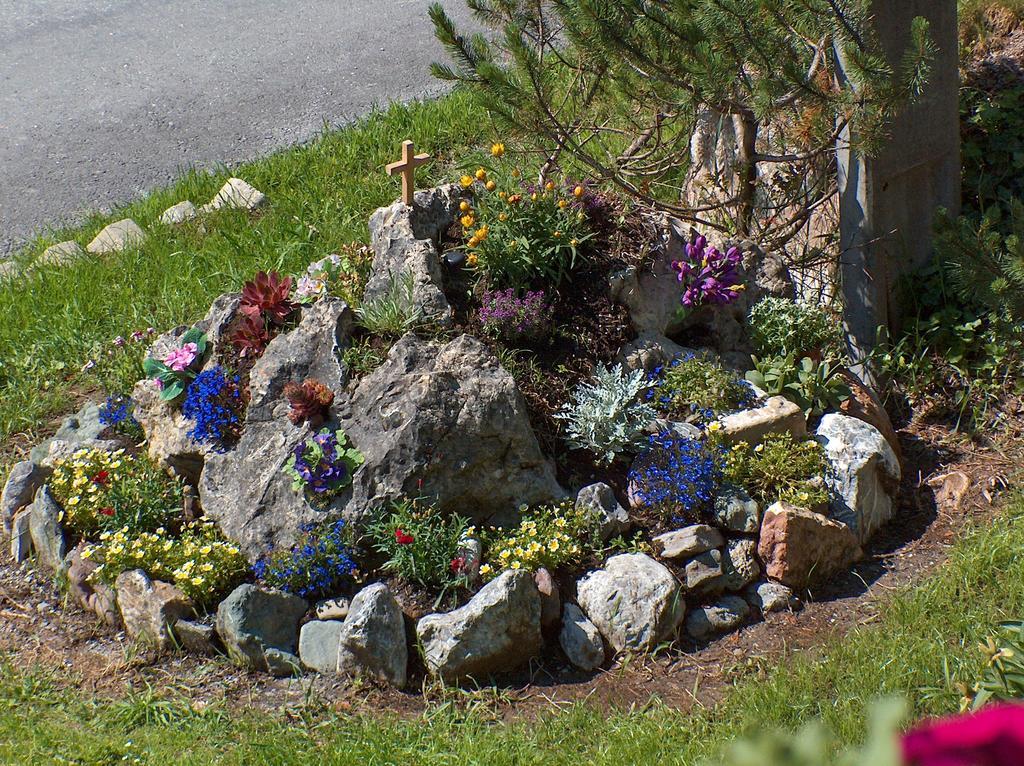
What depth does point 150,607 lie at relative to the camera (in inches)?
156

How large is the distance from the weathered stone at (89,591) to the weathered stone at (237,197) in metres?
3.10

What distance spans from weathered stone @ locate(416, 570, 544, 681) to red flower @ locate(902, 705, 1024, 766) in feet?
10.1

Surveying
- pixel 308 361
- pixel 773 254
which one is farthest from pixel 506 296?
pixel 773 254

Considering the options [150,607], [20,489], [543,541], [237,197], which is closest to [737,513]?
[543,541]

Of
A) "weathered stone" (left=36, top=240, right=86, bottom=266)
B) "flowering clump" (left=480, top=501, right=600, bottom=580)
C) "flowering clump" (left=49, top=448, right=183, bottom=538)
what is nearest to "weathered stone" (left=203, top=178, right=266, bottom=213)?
"weathered stone" (left=36, top=240, right=86, bottom=266)

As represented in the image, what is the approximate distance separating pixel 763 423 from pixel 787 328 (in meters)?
0.64

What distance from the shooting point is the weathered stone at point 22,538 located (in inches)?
177

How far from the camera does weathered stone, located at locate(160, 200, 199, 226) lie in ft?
22.3

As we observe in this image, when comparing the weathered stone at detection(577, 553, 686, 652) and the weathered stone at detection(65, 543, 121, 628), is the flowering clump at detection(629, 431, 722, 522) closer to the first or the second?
the weathered stone at detection(577, 553, 686, 652)

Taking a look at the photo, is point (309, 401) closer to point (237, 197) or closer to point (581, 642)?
point (581, 642)

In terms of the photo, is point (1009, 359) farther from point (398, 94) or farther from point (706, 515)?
point (398, 94)

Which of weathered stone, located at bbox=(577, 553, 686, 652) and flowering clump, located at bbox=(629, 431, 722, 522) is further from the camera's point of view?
flowering clump, located at bbox=(629, 431, 722, 522)

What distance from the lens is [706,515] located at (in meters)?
4.36

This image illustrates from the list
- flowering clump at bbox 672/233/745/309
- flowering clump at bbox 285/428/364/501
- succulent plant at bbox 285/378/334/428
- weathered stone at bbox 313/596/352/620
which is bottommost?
weathered stone at bbox 313/596/352/620
